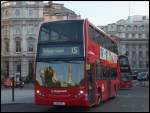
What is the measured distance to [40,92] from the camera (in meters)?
19.4

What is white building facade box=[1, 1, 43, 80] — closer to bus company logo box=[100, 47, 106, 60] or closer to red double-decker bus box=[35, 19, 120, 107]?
bus company logo box=[100, 47, 106, 60]

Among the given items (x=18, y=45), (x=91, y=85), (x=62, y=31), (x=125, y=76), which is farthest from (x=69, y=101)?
(x=18, y=45)

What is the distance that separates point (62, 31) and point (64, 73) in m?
1.69

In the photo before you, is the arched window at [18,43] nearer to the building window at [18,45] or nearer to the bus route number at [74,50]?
the building window at [18,45]

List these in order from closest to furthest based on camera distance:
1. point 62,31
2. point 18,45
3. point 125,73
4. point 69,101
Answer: point 69,101
point 62,31
point 125,73
point 18,45

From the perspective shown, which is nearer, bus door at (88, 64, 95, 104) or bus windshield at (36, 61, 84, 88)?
bus windshield at (36, 61, 84, 88)

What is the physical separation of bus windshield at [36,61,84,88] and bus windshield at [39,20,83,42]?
0.94 metres

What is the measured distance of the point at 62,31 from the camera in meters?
19.5

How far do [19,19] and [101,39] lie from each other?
67.7 metres

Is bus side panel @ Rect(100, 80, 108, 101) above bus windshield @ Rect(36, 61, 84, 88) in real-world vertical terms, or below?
below

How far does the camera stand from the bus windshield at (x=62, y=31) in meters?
19.2

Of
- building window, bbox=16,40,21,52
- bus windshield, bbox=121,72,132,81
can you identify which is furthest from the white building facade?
bus windshield, bbox=121,72,132,81

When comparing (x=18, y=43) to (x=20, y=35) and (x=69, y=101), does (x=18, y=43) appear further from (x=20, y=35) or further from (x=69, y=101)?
(x=69, y=101)

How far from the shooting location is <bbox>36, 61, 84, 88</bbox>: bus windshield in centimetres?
1917
